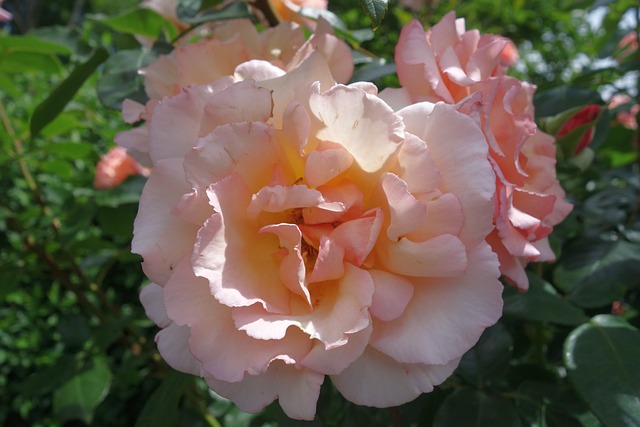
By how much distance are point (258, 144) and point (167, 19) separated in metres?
0.49

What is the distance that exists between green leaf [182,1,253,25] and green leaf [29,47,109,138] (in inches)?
5.5

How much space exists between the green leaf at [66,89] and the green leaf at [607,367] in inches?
28.3

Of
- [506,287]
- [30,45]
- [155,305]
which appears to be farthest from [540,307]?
[30,45]

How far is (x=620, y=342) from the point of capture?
0.65 meters

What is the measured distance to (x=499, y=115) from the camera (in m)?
0.56

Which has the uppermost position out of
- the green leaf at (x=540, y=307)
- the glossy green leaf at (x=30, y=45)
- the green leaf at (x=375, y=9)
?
the green leaf at (x=375, y=9)

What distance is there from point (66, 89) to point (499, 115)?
0.59 meters

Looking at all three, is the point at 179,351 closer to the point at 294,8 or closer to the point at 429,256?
the point at 429,256

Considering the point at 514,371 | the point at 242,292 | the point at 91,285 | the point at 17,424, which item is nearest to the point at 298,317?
the point at 242,292

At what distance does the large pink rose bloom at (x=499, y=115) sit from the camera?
52 cm

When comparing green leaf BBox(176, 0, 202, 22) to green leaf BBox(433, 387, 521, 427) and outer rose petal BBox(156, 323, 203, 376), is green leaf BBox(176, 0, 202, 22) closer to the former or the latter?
outer rose petal BBox(156, 323, 203, 376)

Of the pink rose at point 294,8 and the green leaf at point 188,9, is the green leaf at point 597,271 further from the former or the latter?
the green leaf at point 188,9

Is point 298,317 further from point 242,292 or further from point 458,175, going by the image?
point 458,175

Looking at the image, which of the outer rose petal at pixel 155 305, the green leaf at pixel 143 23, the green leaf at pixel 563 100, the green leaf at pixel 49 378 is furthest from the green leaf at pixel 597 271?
the green leaf at pixel 49 378
